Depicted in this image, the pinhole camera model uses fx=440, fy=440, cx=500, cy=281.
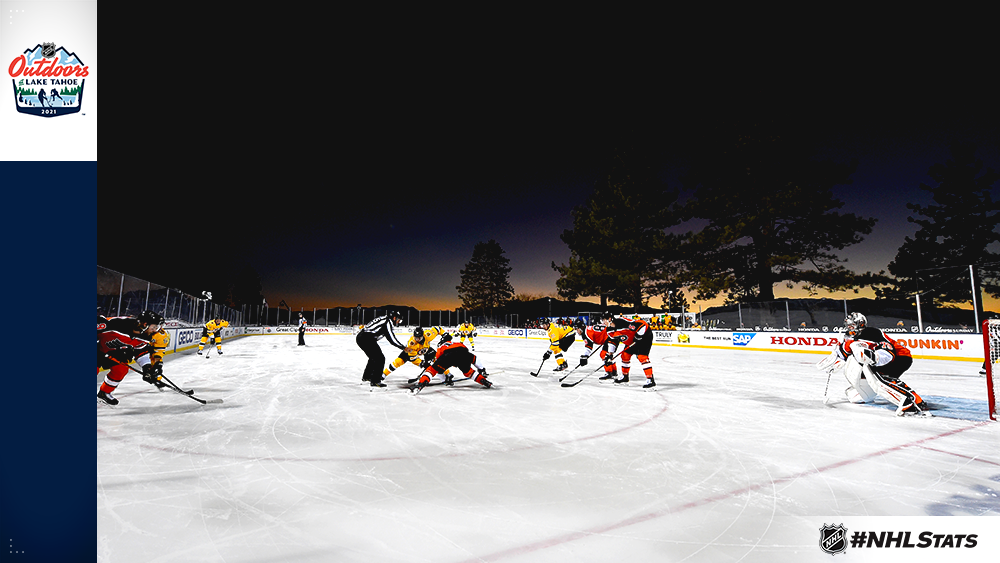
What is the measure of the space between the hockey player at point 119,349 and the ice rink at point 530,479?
0.33 m

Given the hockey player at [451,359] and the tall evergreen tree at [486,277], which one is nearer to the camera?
the hockey player at [451,359]

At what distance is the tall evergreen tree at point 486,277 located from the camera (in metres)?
61.1

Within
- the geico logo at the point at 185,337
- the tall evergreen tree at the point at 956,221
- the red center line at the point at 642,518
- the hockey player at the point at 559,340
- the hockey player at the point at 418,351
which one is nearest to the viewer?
the red center line at the point at 642,518

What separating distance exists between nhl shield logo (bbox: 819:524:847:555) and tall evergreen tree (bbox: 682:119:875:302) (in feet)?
75.3

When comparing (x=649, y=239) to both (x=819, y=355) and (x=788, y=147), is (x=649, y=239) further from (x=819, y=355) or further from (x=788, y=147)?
(x=819, y=355)

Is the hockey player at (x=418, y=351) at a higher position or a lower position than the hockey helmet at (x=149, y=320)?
lower

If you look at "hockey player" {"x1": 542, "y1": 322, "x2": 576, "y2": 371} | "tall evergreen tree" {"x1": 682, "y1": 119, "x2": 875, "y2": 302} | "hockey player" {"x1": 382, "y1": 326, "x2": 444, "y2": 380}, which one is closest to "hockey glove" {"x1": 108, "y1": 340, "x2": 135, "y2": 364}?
"hockey player" {"x1": 382, "y1": 326, "x2": 444, "y2": 380}

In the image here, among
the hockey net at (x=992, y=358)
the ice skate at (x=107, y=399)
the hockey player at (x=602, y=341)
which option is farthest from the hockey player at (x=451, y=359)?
the hockey net at (x=992, y=358)

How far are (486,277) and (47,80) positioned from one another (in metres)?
60.0

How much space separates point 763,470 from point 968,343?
45.5ft

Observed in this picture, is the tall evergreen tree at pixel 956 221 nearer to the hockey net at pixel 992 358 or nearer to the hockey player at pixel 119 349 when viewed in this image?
the hockey net at pixel 992 358

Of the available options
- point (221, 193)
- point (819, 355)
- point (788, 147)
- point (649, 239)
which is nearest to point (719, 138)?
point (788, 147)

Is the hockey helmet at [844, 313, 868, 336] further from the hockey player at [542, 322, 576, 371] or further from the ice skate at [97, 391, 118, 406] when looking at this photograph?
the ice skate at [97, 391, 118, 406]

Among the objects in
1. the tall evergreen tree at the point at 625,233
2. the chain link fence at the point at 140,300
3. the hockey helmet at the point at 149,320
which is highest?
the tall evergreen tree at the point at 625,233
